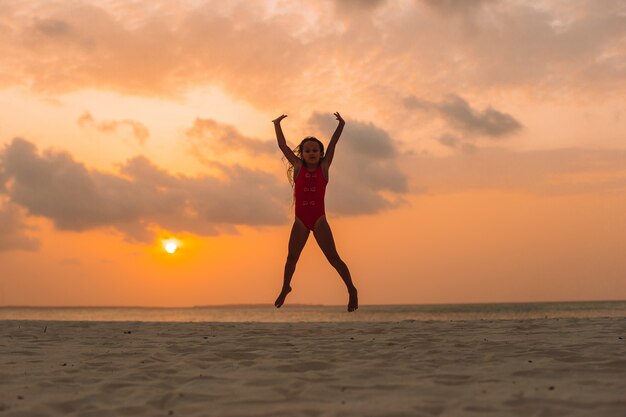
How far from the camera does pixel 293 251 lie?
9.84 metres

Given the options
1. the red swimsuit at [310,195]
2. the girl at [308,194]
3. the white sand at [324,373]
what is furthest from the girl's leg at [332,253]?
the white sand at [324,373]

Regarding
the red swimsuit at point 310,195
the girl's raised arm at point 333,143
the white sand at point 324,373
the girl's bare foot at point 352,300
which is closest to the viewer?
the white sand at point 324,373

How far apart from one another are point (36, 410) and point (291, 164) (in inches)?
227

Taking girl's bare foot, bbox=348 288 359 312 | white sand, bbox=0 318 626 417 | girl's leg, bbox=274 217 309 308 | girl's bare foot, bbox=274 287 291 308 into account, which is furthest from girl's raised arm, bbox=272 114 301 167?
white sand, bbox=0 318 626 417

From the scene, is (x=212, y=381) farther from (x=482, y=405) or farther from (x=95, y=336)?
A: (x=95, y=336)

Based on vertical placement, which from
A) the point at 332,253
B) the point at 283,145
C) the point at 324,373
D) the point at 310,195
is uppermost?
Result: the point at 283,145

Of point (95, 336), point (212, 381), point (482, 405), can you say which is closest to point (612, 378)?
point (482, 405)

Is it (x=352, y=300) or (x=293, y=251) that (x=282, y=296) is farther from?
(x=352, y=300)

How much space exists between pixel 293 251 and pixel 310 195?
0.96 metres

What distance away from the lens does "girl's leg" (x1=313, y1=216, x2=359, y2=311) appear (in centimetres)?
966

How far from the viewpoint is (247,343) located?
8.20m

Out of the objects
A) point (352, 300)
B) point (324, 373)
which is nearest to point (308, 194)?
point (352, 300)

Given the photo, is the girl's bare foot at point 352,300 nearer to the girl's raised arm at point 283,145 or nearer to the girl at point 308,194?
the girl at point 308,194

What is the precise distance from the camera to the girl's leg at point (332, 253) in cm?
966
